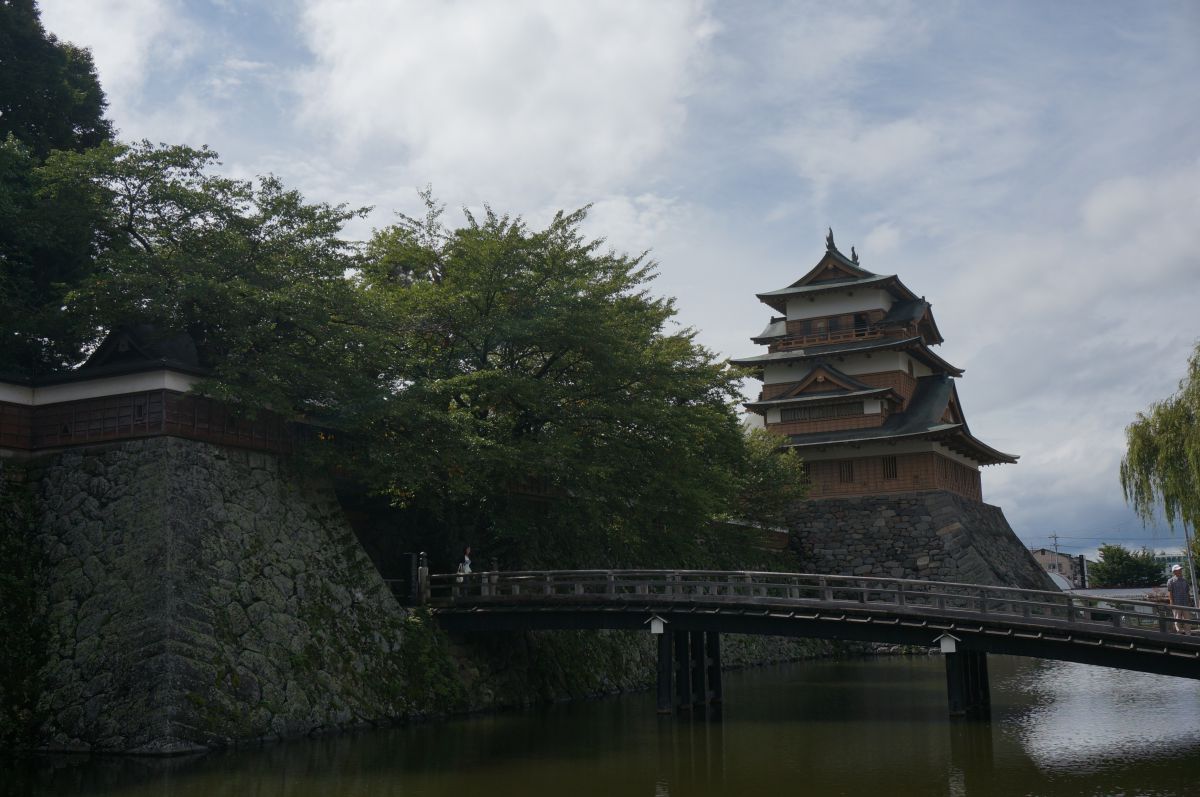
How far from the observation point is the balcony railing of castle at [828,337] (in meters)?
44.4

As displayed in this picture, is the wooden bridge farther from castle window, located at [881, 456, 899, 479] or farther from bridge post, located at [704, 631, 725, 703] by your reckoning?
castle window, located at [881, 456, 899, 479]

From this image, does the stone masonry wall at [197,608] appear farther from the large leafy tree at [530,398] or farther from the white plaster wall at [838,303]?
the white plaster wall at [838,303]

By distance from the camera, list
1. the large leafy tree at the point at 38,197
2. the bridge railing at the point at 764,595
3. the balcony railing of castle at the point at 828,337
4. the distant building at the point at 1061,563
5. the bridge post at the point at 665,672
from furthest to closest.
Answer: the distant building at the point at 1061,563, the balcony railing of castle at the point at 828,337, the bridge post at the point at 665,672, the large leafy tree at the point at 38,197, the bridge railing at the point at 764,595

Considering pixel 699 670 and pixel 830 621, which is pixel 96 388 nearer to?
pixel 699 670

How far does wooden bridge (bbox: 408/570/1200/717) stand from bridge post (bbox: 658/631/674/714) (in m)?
0.02

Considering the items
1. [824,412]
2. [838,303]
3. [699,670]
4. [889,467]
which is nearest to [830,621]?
[699,670]

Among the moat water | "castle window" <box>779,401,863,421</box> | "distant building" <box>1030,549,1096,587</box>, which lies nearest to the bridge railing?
the moat water

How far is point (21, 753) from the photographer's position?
1725 cm

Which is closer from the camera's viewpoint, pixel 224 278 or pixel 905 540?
pixel 224 278

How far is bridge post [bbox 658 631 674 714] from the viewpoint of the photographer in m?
22.6

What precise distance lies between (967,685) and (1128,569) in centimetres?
5529

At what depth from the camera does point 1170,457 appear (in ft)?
84.6

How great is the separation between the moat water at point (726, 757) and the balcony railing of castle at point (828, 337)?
21661 millimetres

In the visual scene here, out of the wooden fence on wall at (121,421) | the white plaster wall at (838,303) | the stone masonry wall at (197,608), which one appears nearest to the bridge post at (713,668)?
the stone masonry wall at (197,608)
